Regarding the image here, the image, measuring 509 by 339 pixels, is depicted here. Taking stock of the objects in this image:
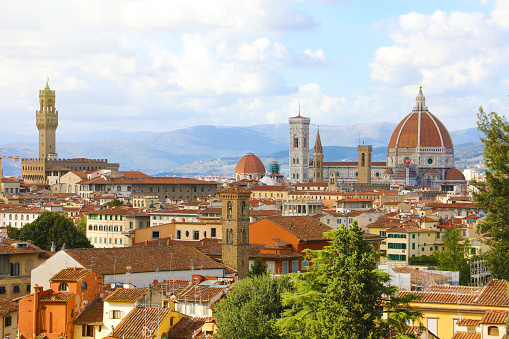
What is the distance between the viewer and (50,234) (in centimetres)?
5750

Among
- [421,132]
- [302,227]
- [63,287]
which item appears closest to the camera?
[63,287]

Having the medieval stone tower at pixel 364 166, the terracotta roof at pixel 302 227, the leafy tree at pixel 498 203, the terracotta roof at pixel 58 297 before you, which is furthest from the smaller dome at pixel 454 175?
the terracotta roof at pixel 58 297

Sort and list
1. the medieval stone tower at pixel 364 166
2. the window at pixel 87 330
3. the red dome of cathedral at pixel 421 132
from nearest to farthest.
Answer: the window at pixel 87 330 < the medieval stone tower at pixel 364 166 < the red dome of cathedral at pixel 421 132

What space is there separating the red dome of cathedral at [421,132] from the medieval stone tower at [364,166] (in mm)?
Result: 8031

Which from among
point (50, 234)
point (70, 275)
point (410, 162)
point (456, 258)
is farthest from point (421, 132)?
point (70, 275)

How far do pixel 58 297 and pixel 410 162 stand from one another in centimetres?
16129

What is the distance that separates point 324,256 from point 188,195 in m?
92.4

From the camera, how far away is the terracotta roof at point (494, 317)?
20795 mm

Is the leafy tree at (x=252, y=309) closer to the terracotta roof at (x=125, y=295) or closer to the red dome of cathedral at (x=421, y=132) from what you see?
the terracotta roof at (x=125, y=295)

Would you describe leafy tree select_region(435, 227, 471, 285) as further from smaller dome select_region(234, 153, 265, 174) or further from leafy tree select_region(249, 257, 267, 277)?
smaller dome select_region(234, 153, 265, 174)

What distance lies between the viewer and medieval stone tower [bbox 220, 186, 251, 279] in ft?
126

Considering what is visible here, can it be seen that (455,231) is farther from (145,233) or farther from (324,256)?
(324,256)

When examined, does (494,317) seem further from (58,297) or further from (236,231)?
(236,231)

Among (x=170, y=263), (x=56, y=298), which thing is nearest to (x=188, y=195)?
(x=170, y=263)
